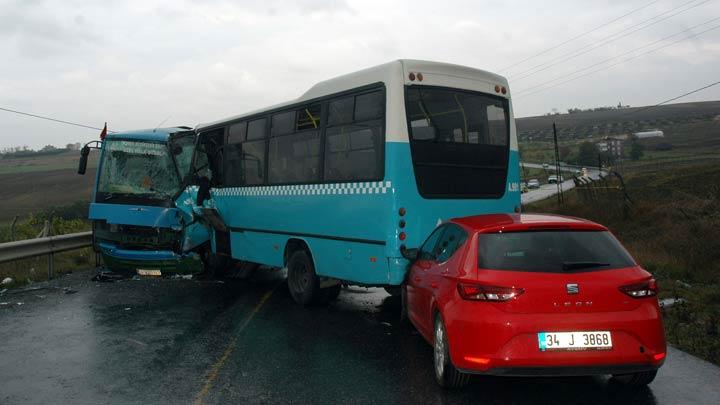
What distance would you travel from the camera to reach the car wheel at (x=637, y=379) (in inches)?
208

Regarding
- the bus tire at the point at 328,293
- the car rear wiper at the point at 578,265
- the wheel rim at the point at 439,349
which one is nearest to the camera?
the car rear wiper at the point at 578,265

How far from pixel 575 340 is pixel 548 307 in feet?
1.00

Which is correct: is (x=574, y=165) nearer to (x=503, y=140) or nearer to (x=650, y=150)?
(x=650, y=150)

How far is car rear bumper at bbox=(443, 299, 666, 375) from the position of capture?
15.4 ft

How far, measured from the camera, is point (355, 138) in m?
8.51

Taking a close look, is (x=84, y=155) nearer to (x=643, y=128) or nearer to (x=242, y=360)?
(x=242, y=360)

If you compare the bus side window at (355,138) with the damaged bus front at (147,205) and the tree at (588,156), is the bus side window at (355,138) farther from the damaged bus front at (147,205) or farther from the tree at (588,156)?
the tree at (588,156)

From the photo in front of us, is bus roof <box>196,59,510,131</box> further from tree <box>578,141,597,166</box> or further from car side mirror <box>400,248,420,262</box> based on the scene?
tree <box>578,141,597,166</box>

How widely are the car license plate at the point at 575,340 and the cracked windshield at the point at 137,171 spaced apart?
31.7ft

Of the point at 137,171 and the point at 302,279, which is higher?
the point at 137,171

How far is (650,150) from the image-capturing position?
79.3m

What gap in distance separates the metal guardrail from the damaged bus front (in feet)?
4.16

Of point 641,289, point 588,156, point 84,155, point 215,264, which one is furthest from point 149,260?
point 588,156

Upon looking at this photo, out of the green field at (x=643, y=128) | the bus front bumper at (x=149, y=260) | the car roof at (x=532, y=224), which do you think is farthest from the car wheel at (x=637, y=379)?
the green field at (x=643, y=128)
